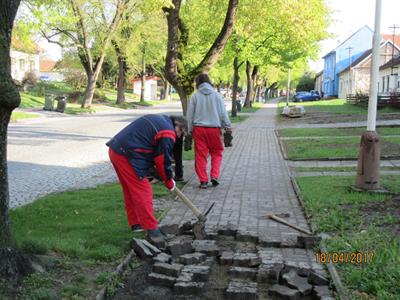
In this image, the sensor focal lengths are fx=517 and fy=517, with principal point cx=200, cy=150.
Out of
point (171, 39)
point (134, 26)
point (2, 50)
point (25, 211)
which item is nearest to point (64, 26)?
point (134, 26)

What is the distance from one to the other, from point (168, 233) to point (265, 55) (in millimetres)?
29507

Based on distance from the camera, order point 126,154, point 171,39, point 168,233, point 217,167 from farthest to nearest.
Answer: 1. point 171,39
2. point 217,167
3. point 168,233
4. point 126,154

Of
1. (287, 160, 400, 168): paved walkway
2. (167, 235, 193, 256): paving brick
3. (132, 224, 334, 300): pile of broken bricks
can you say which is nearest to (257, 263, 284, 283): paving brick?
(132, 224, 334, 300): pile of broken bricks

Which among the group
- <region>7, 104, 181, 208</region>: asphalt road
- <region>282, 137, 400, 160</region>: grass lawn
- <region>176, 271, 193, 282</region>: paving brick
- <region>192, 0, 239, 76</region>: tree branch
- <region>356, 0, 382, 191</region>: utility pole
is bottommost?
<region>7, 104, 181, 208</region>: asphalt road

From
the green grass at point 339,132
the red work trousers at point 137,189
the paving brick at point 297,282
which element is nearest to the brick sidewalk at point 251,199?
the red work trousers at point 137,189

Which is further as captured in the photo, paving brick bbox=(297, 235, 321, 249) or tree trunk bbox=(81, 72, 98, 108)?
tree trunk bbox=(81, 72, 98, 108)

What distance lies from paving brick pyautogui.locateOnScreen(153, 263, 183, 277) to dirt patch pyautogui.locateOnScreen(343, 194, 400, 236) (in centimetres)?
275

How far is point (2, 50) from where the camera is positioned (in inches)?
160

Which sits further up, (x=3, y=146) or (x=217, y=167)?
(x=3, y=146)

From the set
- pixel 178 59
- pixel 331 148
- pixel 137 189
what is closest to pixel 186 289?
pixel 137 189

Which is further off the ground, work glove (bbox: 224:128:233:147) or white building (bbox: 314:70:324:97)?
white building (bbox: 314:70:324:97)

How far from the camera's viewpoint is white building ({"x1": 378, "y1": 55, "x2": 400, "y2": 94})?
150 feet

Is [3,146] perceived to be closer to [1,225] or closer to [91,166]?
[1,225]

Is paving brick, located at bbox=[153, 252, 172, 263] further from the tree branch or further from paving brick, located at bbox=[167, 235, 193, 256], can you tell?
the tree branch
